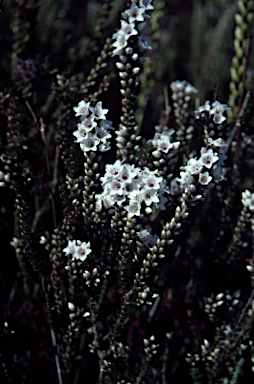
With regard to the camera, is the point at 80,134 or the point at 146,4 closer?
the point at 80,134

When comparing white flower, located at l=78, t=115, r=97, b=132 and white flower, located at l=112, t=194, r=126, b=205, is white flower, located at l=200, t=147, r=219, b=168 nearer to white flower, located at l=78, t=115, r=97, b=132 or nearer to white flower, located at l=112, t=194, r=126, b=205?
white flower, located at l=112, t=194, r=126, b=205

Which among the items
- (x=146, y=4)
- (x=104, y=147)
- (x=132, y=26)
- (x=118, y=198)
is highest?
(x=146, y=4)

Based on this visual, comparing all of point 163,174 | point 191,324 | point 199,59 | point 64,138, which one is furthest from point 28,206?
point 199,59

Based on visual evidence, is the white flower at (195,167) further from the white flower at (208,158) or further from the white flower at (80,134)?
the white flower at (80,134)

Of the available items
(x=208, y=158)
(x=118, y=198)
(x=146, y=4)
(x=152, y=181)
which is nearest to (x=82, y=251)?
(x=118, y=198)

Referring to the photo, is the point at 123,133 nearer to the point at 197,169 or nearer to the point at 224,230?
the point at 197,169

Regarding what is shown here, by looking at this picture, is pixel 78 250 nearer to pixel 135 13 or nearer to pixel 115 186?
pixel 115 186

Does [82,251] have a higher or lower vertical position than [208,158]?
lower

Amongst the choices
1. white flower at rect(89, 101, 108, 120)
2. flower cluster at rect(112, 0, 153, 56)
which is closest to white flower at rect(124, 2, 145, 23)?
flower cluster at rect(112, 0, 153, 56)
